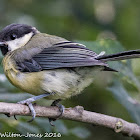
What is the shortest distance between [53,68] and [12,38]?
0.58 m

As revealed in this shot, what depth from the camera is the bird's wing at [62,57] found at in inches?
100

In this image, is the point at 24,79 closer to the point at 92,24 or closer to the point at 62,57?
the point at 62,57

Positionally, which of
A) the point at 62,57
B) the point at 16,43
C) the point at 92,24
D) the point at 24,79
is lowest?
the point at 24,79

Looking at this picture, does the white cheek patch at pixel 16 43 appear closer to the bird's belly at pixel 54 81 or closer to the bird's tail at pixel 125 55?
the bird's belly at pixel 54 81

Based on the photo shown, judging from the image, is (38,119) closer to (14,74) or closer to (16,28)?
(14,74)

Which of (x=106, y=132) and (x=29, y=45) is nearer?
(x=29, y=45)

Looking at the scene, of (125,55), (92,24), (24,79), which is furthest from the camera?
(92,24)

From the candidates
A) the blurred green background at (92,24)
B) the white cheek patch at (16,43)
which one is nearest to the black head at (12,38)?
the white cheek patch at (16,43)

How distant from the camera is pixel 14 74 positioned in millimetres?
2648

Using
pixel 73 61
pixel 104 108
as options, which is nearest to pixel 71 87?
pixel 73 61

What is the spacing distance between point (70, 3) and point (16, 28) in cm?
141

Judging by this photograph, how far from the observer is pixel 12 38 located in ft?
9.79

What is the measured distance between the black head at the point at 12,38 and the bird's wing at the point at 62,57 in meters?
0.30

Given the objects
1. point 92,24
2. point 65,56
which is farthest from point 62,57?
point 92,24
